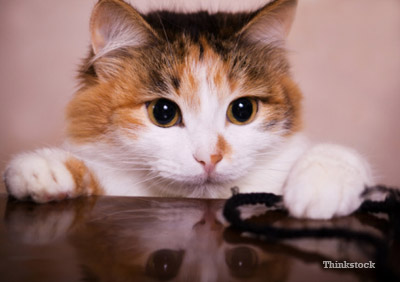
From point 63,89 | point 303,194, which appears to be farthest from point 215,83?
point 63,89

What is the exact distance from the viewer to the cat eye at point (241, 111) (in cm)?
141

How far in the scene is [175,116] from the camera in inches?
54.2

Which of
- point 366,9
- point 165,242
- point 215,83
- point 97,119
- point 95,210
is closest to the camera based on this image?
point 165,242

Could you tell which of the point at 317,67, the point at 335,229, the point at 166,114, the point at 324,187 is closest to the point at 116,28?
the point at 166,114

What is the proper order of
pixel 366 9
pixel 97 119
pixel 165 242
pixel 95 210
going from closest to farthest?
pixel 165 242 < pixel 95 210 < pixel 97 119 < pixel 366 9

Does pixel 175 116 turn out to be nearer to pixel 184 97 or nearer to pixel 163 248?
pixel 184 97

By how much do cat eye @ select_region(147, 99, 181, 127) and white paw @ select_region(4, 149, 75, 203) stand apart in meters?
0.36

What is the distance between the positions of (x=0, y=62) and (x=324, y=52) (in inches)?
87.3

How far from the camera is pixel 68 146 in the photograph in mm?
1561

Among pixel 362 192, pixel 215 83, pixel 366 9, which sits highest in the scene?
pixel 366 9

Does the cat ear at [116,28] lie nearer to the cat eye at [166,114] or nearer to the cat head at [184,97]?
the cat head at [184,97]

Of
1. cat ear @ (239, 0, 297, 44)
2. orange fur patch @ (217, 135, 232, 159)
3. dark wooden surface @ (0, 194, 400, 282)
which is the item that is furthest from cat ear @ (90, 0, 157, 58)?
dark wooden surface @ (0, 194, 400, 282)

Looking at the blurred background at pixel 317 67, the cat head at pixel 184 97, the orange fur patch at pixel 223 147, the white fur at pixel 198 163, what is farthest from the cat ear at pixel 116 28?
the blurred background at pixel 317 67

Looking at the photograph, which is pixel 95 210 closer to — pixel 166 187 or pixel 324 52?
pixel 166 187
